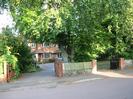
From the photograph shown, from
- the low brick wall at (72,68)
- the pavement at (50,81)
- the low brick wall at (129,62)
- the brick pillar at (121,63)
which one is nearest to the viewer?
the pavement at (50,81)

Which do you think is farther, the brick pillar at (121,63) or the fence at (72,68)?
the brick pillar at (121,63)

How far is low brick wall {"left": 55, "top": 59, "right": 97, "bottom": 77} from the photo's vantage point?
2773 cm

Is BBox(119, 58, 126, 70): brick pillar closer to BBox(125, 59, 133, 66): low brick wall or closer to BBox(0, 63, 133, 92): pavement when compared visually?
BBox(125, 59, 133, 66): low brick wall

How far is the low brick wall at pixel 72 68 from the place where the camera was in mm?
27734

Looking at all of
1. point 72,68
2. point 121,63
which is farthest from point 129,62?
point 72,68

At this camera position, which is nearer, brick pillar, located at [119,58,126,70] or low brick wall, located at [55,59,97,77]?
low brick wall, located at [55,59,97,77]

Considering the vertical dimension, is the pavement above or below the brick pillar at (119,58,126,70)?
below

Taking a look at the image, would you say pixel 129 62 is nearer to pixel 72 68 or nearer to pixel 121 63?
pixel 121 63

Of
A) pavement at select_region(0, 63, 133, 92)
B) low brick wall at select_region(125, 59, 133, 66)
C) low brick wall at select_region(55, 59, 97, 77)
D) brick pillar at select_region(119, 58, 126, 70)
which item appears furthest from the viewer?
low brick wall at select_region(125, 59, 133, 66)

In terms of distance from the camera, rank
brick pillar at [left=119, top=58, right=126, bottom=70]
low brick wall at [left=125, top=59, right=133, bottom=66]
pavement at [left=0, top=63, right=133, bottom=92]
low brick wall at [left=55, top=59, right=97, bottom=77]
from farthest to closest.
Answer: low brick wall at [left=125, top=59, right=133, bottom=66], brick pillar at [left=119, top=58, right=126, bottom=70], low brick wall at [left=55, top=59, right=97, bottom=77], pavement at [left=0, top=63, right=133, bottom=92]

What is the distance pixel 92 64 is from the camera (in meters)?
30.3

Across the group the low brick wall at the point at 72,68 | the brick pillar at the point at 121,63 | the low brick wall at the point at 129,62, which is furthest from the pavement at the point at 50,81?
the low brick wall at the point at 129,62

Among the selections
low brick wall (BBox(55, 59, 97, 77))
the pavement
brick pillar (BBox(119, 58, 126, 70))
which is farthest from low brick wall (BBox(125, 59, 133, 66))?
the pavement

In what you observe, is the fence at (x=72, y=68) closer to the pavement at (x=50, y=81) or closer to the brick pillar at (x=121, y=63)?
the pavement at (x=50, y=81)
